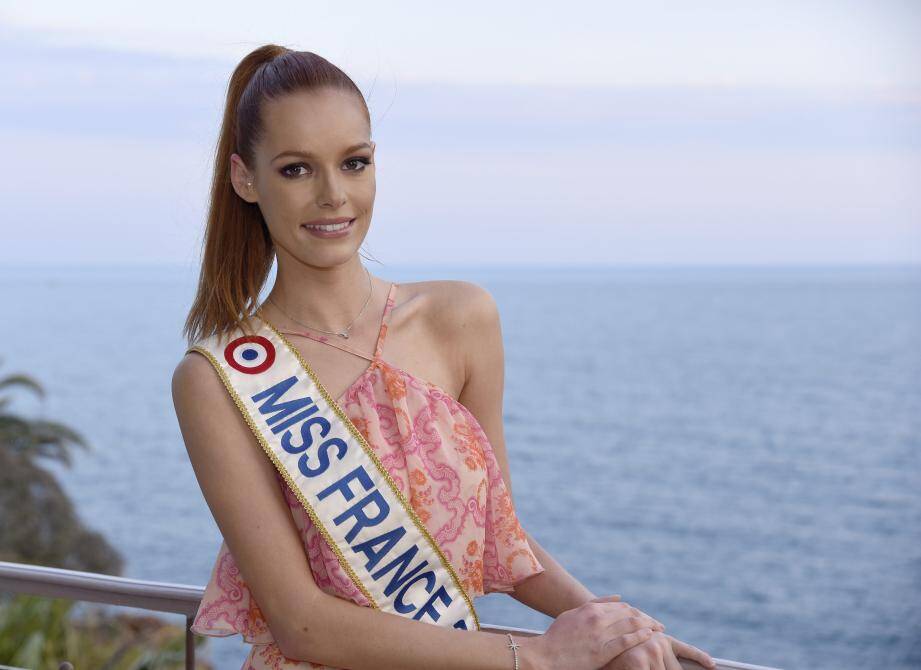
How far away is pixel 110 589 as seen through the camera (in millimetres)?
2297

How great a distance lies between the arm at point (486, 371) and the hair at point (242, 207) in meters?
0.40

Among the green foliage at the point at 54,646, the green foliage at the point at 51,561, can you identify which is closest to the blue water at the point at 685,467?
the green foliage at the point at 51,561

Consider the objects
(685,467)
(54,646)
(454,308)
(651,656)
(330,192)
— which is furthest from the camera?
(685,467)

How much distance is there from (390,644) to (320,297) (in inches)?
26.6

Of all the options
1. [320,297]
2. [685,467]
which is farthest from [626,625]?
[685,467]

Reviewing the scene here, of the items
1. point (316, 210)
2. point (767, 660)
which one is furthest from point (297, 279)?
point (767, 660)

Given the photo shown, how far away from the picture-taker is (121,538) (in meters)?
49.9

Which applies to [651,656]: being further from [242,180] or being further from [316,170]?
[242,180]

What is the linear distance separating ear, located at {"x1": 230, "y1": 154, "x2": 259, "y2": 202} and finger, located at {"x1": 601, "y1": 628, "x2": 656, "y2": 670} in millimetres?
1012

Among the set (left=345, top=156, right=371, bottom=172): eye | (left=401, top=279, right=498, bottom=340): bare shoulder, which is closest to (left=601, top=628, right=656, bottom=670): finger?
(left=401, top=279, right=498, bottom=340): bare shoulder

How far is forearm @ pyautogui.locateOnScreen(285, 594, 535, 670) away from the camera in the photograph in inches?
72.2

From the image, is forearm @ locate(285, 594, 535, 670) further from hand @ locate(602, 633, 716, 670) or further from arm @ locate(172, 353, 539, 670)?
hand @ locate(602, 633, 716, 670)

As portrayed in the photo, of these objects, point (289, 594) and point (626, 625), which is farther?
point (289, 594)

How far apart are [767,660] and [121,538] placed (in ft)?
93.7
